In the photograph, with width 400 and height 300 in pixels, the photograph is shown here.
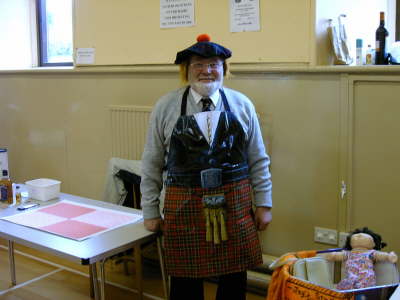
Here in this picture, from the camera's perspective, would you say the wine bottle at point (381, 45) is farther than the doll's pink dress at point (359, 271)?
Yes

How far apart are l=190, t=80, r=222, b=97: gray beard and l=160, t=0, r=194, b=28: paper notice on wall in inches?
40.6

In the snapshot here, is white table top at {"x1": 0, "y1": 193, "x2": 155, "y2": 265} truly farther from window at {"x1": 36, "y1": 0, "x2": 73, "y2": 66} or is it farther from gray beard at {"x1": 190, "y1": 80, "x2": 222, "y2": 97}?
window at {"x1": 36, "y1": 0, "x2": 73, "y2": 66}

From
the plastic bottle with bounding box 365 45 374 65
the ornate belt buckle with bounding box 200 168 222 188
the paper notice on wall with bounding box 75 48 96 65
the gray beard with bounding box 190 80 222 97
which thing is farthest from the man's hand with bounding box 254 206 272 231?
the paper notice on wall with bounding box 75 48 96 65

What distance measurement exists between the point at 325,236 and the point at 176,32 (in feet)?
4.70

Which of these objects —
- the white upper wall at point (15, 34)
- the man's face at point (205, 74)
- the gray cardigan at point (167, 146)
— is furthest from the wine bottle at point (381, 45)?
the white upper wall at point (15, 34)

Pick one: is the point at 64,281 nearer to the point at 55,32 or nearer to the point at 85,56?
the point at 85,56

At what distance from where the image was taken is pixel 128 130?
3.26 meters

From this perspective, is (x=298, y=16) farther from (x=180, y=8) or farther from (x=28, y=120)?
(x=28, y=120)

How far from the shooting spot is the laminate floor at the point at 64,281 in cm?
280

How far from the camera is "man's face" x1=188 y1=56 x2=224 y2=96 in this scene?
2.01 m

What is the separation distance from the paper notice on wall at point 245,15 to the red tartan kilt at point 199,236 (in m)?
1.07

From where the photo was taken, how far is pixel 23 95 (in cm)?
398

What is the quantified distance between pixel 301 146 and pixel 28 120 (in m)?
2.28

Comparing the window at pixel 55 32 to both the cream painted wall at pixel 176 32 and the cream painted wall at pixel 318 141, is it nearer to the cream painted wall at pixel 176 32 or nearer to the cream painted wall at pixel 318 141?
the cream painted wall at pixel 176 32
